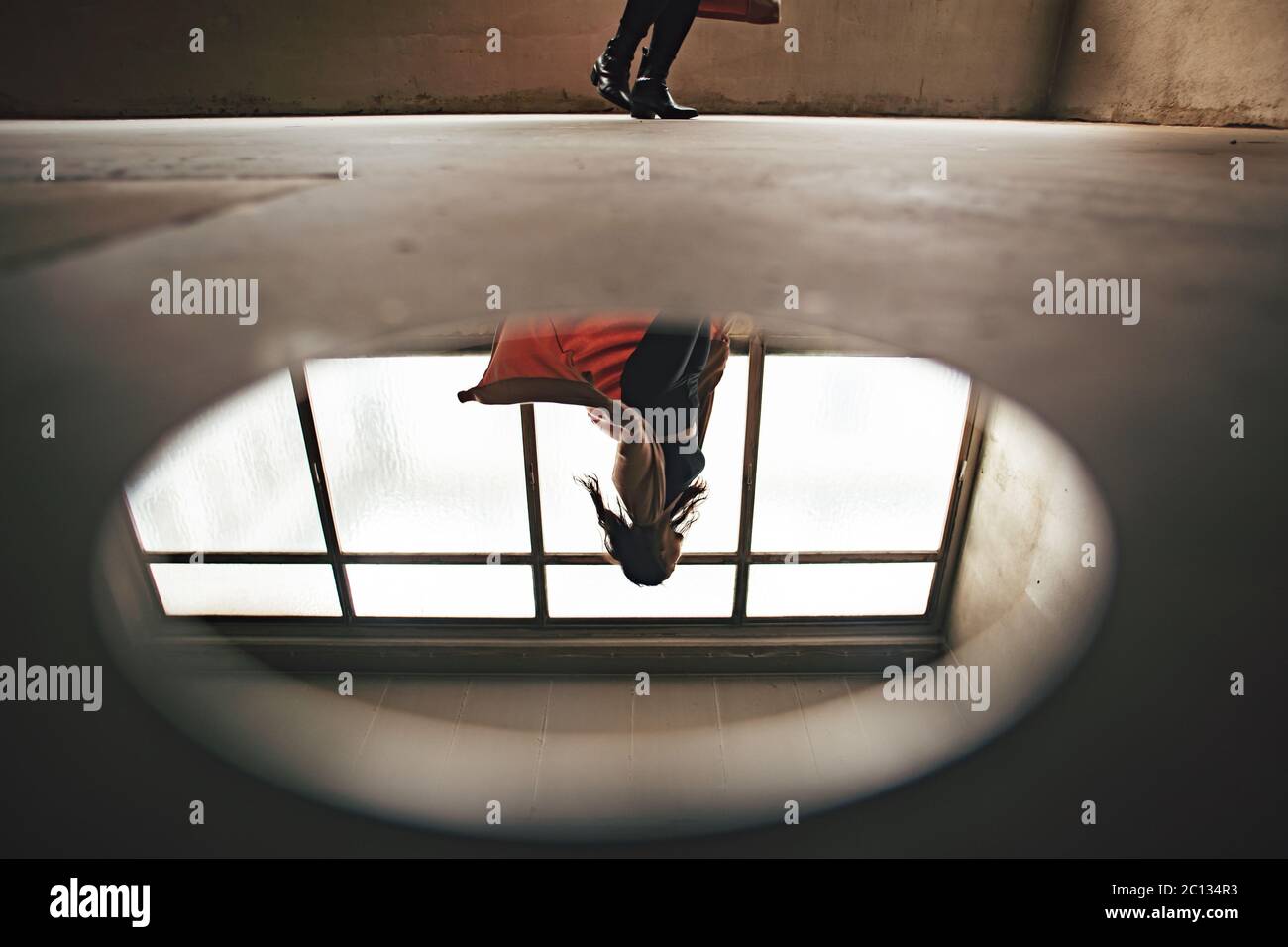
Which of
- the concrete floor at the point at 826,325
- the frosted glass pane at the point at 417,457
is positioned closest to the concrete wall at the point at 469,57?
the concrete floor at the point at 826,325

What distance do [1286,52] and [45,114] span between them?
816 cm

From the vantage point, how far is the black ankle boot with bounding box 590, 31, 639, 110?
4.04 metres

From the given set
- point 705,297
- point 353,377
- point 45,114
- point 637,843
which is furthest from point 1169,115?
point 45,114

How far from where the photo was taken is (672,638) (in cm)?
76

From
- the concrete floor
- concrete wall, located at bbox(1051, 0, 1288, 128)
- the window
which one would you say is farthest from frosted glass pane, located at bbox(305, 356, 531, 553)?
concrete wall, located at bbox(1051, 0, 1288, 128)

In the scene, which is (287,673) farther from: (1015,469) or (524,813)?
(1015,469)

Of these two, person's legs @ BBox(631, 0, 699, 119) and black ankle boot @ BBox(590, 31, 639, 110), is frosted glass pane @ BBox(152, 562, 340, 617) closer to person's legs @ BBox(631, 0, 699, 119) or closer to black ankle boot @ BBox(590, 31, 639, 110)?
person's legs @ BBox(631, 0, 699, 119)

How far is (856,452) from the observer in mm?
1027

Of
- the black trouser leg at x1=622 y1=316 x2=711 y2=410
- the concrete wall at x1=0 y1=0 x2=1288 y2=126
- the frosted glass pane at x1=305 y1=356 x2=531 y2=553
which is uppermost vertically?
the concrete wall at x1=0 y1=0 x2=1288 y2=126

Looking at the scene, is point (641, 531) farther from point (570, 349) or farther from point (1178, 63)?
point (1178, 63)

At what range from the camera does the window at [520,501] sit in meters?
0.79

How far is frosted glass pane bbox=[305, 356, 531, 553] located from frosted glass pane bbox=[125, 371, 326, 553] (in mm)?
43

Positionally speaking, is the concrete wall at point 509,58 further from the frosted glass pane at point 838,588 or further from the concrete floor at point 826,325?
the frosted glass pane at point 838,588

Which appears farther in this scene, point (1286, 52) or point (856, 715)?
point (1286, 52)
